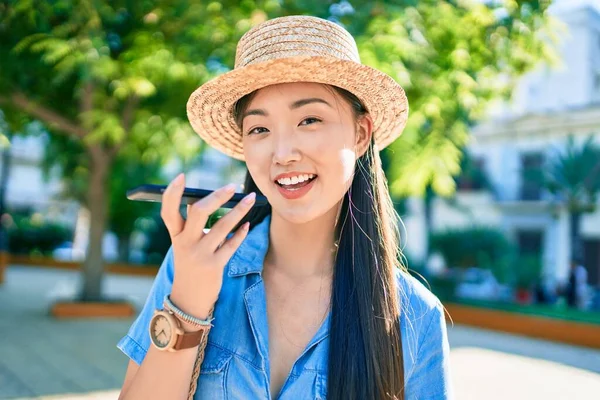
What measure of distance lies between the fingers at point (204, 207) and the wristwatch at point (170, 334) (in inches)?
8.0

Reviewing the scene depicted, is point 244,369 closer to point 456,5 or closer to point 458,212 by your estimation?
point 456,5

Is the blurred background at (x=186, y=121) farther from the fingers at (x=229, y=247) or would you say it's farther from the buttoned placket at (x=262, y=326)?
the fingers at (x=229, y=247)

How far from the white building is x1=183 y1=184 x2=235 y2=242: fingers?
66.6 feet

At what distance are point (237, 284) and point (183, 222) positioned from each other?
0.40 meters

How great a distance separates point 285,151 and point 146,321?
0.57 m

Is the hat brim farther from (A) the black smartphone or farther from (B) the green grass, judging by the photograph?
(B) the green grass

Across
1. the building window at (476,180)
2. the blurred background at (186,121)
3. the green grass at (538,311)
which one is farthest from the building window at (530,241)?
the green grass at (538,311)

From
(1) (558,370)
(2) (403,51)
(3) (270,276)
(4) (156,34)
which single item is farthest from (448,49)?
(3) (270,276)

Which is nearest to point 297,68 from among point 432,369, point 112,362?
point 432,369

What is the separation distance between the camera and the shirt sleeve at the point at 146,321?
1405 millimetres

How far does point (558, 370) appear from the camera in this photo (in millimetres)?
6820

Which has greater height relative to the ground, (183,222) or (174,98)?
(174,98)

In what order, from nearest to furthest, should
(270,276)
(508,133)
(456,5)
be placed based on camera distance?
(270,276), (456,5), (508,133)

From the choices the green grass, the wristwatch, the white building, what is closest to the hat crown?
the wristwatch
